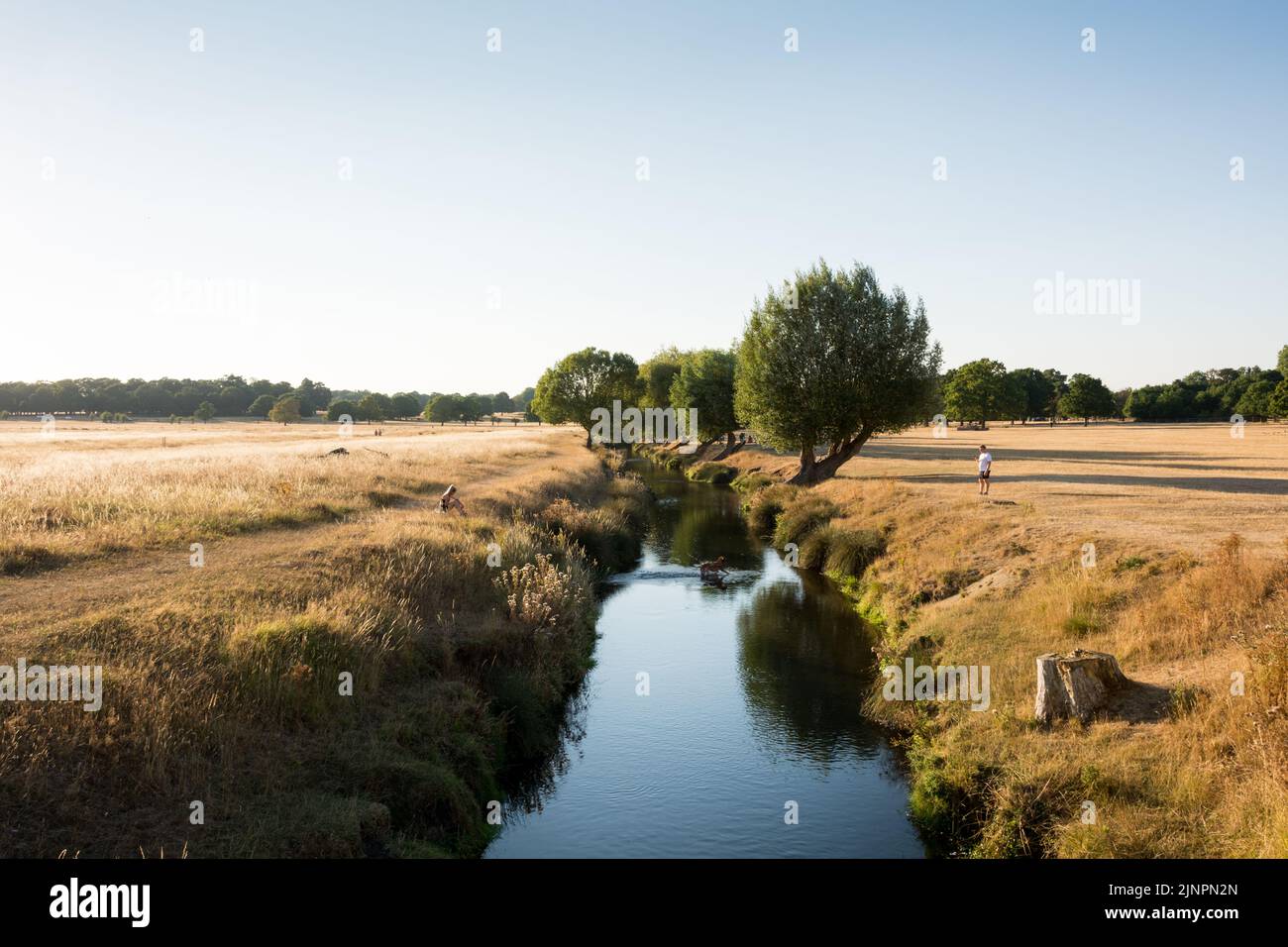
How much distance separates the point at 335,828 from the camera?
10.0 metres

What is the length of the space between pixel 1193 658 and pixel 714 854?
9.34 m

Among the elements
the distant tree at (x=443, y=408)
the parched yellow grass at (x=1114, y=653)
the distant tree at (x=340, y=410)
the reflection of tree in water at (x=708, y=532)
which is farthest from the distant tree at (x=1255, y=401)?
the distant tree at (x=340, y=410)

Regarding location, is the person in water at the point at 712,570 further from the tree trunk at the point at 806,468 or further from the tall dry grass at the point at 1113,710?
the tree trunk at the point at 806,468

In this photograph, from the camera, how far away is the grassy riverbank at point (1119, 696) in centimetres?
1033

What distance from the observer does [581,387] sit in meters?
117

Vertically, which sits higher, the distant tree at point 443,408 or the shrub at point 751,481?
the distant tree at point 443,408

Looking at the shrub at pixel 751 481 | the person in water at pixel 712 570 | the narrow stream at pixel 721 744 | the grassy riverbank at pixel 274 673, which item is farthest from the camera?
the shrub at pixel 751 481

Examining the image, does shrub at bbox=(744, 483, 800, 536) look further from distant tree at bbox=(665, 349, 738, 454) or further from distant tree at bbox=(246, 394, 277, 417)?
distant tree at bbox=(246, 394, 277, 417)

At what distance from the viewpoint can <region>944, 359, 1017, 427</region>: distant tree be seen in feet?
450

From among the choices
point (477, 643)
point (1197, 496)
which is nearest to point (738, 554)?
point (1197, 496)

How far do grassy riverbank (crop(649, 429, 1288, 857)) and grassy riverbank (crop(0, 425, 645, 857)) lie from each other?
842 centimetres

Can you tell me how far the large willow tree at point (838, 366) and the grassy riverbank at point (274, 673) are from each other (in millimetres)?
28719

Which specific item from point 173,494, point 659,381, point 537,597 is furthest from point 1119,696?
point 659,381
